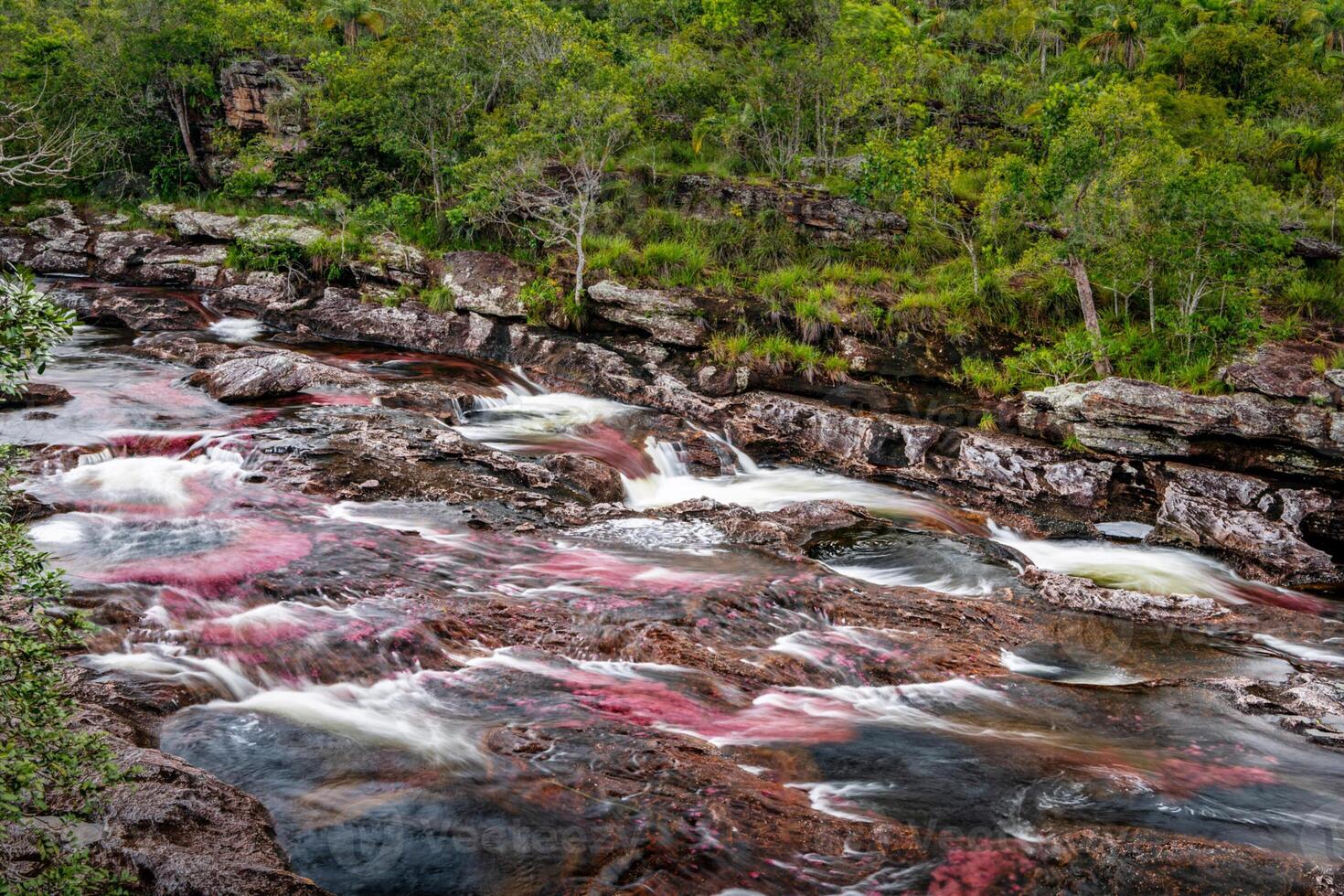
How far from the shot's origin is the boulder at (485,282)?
74.8ft

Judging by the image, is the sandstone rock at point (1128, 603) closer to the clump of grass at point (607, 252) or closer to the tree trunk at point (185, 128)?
the clump of grass at point (607, 252)

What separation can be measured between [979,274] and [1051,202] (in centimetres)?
315

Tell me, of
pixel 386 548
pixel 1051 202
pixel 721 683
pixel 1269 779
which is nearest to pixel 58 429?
pixel 386 548

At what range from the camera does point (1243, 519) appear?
14422 millimetres

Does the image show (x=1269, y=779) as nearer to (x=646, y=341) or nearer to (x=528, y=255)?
(x=646, y=341)

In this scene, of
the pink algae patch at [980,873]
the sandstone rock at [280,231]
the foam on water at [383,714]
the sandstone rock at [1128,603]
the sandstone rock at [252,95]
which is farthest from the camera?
the sandstone rock at [252,95]

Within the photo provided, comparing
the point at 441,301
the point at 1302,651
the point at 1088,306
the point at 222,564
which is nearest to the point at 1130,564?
the point at 1302,651

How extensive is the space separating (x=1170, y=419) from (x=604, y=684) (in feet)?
45.0

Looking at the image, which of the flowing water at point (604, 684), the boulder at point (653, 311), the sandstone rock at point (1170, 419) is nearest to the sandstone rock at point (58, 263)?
the flowing water at point (604, 684)

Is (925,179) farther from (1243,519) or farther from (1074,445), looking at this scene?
(1243,519)

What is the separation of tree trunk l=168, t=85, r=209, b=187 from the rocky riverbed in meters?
13.2

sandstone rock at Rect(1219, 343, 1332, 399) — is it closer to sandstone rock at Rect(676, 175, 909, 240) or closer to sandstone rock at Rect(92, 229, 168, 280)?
sandstone rock at Rect(676, 175, 909, 240)

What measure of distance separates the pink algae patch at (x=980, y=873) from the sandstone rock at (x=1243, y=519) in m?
11.2

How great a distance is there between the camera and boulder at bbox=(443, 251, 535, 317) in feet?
74.8
